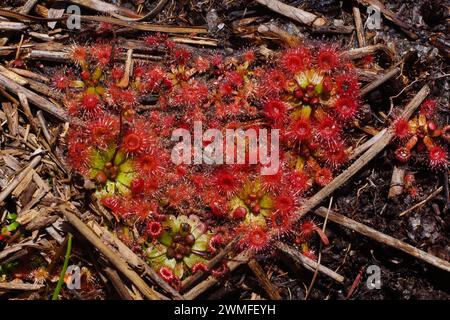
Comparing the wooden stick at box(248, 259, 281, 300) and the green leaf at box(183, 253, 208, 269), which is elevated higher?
the green leaf at box(183, 253, 208, 269)

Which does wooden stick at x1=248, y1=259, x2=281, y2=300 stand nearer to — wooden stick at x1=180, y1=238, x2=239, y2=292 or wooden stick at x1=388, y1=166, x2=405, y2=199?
wooden stick at x1=180, y1=238, x2=239, y2=292

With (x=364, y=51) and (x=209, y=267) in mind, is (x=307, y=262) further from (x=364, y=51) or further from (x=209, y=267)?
(x=364, y=51)

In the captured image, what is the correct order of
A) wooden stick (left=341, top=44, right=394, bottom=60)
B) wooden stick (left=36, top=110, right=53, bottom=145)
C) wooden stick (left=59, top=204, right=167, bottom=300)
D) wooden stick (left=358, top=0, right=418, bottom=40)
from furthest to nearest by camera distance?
wooden stick (left=358, top=0, right=418, bottom=40) < wooden stick (left=341, top=44, right=394, bottom=60) < wooden stick (left=36, top=110, right=53, bottom=145) < wooden stick (left=59, top=204, right=167, bottom=300)

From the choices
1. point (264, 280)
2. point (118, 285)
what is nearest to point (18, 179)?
point (118, 285)

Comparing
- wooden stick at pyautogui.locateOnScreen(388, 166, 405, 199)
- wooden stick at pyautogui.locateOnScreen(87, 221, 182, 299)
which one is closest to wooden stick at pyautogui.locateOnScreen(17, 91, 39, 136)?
wooden stick at pyautogui.locateOnScreen(87, 221, 182, 299)

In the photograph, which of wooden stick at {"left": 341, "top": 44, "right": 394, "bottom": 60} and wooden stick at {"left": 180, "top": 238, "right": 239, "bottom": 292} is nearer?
wooden stick at {"left": 180, "top": 238, "right": 239, "bottom": 292}

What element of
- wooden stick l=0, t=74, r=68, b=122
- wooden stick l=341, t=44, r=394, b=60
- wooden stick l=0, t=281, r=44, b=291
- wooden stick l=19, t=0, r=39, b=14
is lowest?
wooden stick l=0, t=281, r=44, b=291

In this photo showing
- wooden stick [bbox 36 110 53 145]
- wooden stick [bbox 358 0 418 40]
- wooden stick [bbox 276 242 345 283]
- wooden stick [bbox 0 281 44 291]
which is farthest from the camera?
wooden stick [bbox 358 0 418 40]
